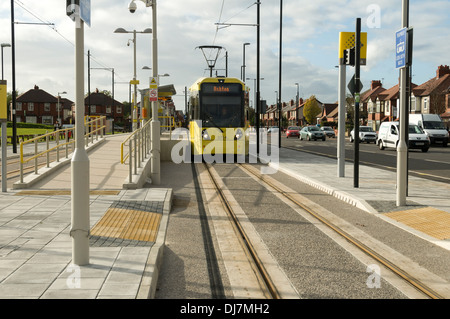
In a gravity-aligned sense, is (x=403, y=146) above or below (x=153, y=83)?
below

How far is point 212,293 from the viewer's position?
495 cm

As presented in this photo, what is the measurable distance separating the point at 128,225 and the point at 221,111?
13.4 m

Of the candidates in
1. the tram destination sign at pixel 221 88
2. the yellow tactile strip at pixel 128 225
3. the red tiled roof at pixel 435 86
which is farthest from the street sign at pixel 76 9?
the red tiled roof at pixel 435 86

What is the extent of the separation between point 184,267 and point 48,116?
111135 mm

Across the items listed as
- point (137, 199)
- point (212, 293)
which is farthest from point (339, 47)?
point (212, 293)

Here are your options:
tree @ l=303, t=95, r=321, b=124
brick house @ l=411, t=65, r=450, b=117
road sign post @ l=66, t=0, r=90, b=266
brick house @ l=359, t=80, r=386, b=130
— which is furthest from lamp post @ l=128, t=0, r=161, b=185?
tree @ l=303, t=95, r=321, b=124

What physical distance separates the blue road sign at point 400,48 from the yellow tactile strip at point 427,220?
2.76 m

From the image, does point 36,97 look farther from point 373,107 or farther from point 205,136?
point 205,136

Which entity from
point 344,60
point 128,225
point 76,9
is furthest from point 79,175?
point 344,60

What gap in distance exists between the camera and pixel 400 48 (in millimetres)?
9805

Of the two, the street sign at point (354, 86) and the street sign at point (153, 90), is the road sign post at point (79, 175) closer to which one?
the street sign at point (354, 86)

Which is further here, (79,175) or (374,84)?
(374,84)
